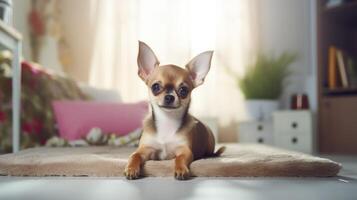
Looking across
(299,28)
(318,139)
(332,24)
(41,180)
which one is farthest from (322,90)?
(41,180)

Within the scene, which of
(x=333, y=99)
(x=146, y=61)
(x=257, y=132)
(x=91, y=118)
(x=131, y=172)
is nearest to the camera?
(x=131, y=172)

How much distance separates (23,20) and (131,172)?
7.27 feet

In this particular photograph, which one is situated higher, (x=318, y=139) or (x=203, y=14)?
(x=203, y=14)

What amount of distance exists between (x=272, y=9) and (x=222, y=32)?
0.44 m

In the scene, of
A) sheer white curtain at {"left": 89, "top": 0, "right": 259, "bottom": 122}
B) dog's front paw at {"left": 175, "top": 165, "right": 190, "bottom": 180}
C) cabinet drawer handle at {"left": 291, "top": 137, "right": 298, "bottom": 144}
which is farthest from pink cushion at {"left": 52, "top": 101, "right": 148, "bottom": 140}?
cabinet drawer handle at {"left": 291, "top": 137, "right": 298, "bottom": 144}

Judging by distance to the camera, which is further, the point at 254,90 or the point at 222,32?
the point at 222,32

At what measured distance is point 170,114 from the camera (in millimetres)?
1002

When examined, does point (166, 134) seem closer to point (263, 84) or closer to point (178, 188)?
point (178, 188)

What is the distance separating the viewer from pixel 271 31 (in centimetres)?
293

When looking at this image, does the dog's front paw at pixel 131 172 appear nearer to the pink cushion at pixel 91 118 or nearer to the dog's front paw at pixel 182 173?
the dog's front paw at pixel 182 173

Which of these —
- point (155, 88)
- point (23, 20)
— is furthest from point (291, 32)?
point (155, 88)

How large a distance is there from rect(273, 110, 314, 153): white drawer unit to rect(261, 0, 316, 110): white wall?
1.56 ft

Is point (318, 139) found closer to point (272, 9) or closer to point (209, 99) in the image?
point (209, 99)

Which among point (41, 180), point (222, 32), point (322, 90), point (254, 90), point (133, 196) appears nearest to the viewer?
point (133, 196)
